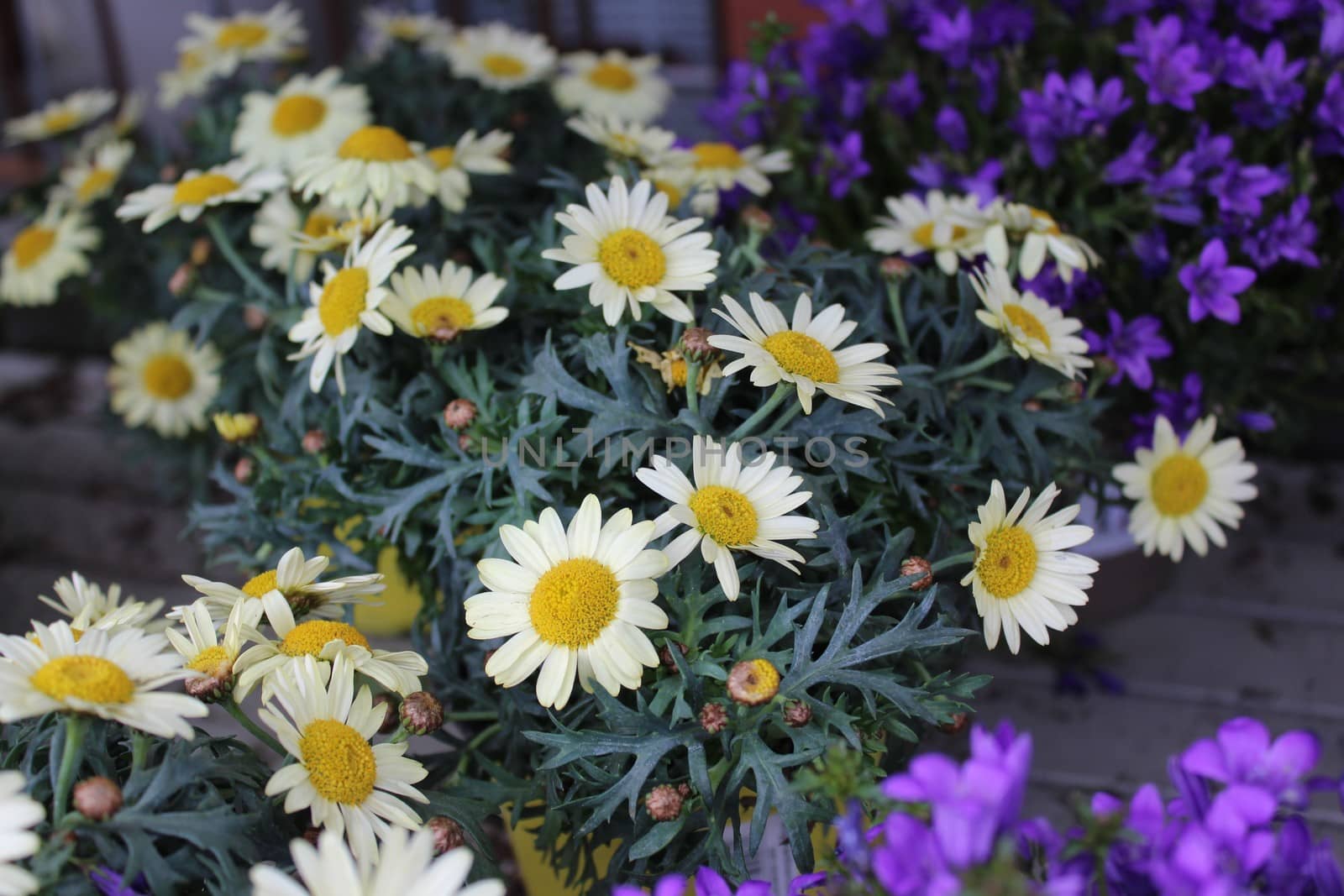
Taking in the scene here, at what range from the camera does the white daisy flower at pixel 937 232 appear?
4.41 ft

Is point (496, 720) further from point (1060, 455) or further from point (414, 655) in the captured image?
point (1060, 455)

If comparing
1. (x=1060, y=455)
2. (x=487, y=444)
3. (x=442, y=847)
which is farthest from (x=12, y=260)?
(x=1060, y=455)

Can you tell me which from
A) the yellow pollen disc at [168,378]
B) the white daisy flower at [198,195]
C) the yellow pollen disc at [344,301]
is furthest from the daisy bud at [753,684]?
the yellow pollen disc at [168,378]

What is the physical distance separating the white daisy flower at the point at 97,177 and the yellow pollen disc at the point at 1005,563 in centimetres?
147

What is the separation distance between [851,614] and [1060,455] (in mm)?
425

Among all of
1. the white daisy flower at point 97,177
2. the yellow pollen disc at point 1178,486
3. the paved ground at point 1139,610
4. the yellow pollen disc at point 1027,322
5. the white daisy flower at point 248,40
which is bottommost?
the paved ground at point 1139,610

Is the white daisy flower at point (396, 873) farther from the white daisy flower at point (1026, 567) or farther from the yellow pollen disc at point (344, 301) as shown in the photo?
the yellow pollen disc at point (344, 301)

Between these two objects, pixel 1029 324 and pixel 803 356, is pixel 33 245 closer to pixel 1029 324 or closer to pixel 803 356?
pixel 803 356

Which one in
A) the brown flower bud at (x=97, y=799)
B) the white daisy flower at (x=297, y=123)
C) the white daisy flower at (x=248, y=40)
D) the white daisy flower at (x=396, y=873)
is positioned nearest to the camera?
the white daisy flower at (x=396, y=873)

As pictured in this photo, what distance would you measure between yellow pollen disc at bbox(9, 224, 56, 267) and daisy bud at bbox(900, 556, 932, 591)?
146 centimetres

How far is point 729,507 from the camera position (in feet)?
3.25

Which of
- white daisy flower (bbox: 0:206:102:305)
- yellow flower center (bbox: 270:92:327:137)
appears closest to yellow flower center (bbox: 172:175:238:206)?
yellow flower center (bbox: 270:92:327:137)

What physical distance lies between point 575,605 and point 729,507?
153 millimetres

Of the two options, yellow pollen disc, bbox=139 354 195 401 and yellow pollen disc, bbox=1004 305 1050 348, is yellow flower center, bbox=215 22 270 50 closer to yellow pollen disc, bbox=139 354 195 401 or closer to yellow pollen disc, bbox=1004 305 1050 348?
yellow pollen disc, bbox=139 354 195 401
